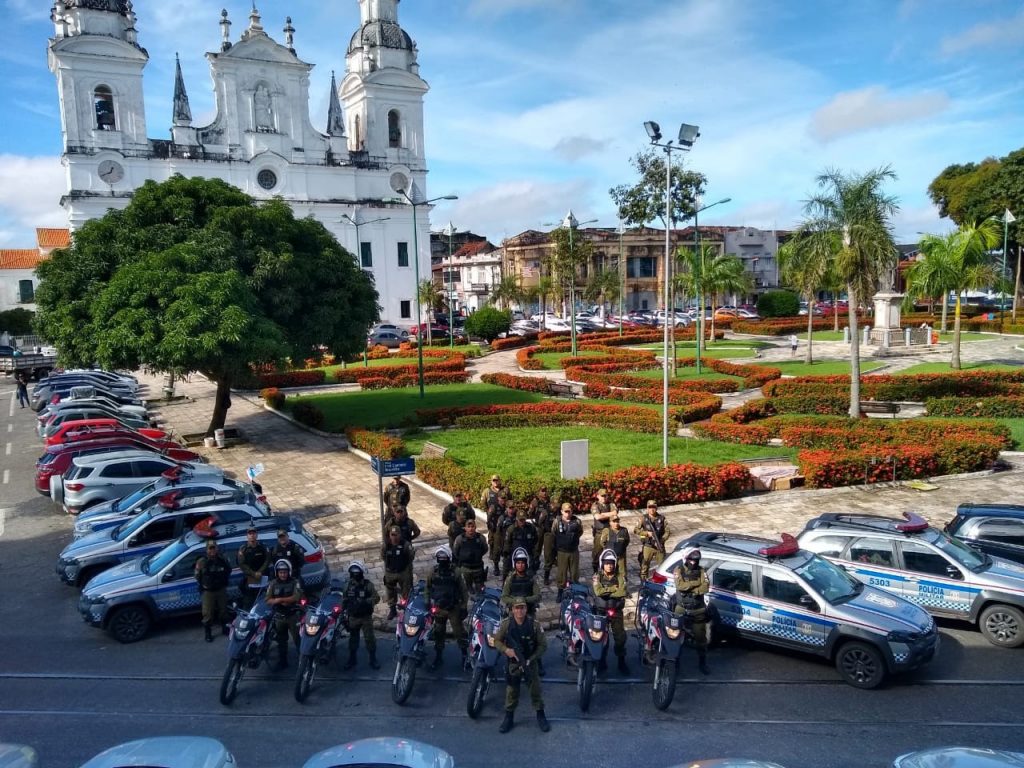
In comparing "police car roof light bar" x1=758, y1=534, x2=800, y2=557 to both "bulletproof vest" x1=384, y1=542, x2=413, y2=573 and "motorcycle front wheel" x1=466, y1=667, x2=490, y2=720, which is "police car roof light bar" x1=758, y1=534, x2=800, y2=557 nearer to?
"motorcycle front wheel" x1=466, y1=667, x2=490, y2=720

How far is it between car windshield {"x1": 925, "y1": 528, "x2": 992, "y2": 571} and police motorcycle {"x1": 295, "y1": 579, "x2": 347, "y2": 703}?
7.79 m

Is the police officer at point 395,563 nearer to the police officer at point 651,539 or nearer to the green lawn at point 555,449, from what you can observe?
the police officer at point 651,539

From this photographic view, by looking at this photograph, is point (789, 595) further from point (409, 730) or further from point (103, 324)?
point (103, 324)

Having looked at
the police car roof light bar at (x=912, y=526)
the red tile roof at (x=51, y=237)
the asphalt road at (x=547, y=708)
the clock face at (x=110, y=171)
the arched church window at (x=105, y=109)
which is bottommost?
the asphalt road at (x=547, y=708)

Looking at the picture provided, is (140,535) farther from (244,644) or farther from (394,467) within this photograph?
(244,644)

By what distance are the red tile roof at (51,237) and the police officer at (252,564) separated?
71.0 meters

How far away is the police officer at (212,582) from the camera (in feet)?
34.3

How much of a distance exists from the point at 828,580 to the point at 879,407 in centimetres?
1683

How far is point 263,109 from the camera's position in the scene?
5953 centimetres

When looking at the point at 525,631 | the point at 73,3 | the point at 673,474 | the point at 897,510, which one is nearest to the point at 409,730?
the point at 525,631

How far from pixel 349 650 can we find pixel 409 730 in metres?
2.05

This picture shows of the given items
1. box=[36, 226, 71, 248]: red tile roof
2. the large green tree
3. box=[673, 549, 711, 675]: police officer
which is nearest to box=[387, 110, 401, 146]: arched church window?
box=[36, 226, 71, 248]: red tile roof

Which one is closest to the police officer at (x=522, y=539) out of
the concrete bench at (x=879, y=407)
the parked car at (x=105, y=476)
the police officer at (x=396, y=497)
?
the police officer at (x=396, y=497)

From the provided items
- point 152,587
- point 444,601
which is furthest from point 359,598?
point 152,587
